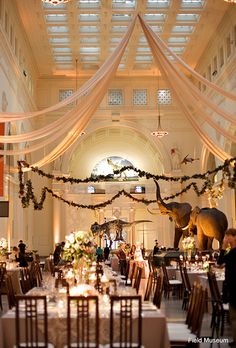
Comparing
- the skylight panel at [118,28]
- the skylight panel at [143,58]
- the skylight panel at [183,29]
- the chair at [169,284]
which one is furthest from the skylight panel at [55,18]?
the chair at [169,284]

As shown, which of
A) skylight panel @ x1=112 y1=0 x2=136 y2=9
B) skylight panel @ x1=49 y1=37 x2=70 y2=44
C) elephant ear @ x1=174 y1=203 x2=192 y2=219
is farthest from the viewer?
skylight panel @ x1=49 y1=37 x2=70 y2=44

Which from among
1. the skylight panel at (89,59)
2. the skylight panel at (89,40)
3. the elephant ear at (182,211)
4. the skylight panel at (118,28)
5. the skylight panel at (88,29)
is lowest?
the elephant ear at (182,211)

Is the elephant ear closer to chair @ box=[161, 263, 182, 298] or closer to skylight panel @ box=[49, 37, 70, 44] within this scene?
chair @ box=[161, 263, 182, 298]

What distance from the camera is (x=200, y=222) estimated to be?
63.0ft

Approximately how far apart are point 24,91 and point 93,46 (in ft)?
14.6

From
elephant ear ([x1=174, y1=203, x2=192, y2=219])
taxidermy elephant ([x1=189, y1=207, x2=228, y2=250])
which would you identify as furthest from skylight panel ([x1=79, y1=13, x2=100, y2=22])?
taxidermy elephant ([x1=189, y1=207, x2=228, y2=250])

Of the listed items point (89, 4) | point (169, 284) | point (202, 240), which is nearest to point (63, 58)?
point (89, 4)

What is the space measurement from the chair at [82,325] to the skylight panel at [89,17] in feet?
67.6

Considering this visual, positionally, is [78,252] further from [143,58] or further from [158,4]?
[143,58]

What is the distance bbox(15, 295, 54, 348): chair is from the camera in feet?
19.1

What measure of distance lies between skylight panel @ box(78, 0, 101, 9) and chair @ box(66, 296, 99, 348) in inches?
765

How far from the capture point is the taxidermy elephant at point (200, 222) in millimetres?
18453

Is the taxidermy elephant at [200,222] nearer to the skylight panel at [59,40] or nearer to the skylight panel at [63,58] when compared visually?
the skylight panel at [59,40]

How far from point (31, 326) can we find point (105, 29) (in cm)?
2225
